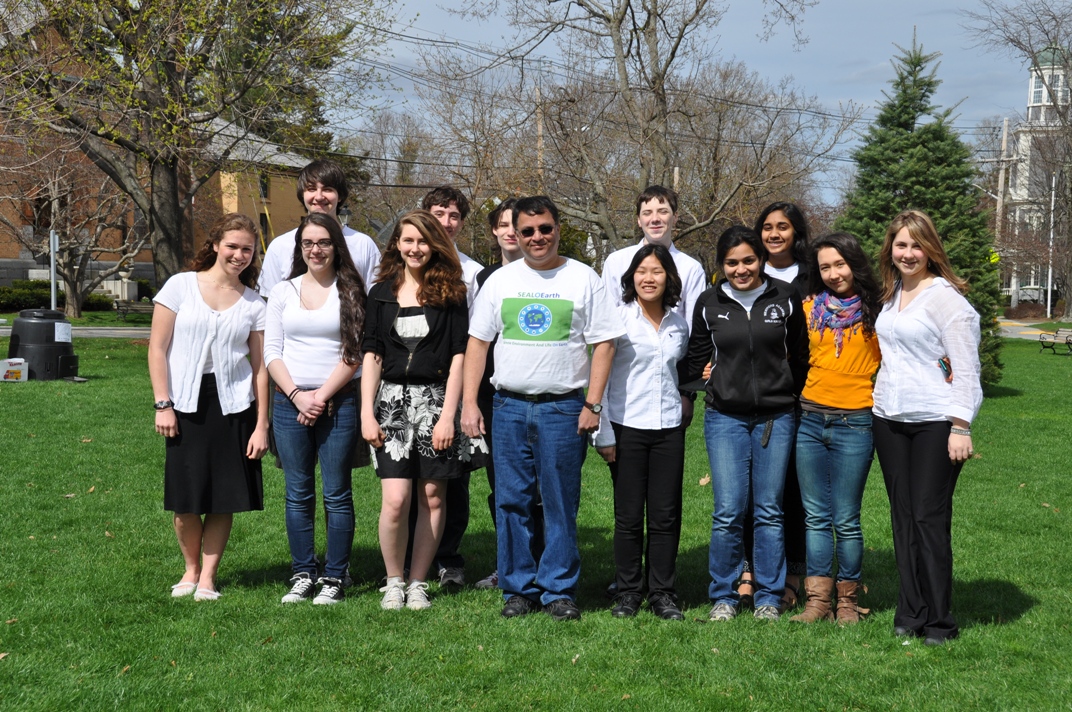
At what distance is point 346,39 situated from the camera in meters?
18.6

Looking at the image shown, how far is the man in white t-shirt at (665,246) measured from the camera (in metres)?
5.22

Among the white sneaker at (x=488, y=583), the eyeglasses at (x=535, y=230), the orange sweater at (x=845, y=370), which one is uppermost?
the eyeglasses at (x=535, y=230)

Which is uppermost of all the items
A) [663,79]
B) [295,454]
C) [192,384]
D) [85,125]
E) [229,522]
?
[663,79]

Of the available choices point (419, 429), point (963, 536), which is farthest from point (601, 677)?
point (963, 536)

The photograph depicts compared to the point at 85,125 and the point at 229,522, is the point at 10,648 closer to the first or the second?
the point at 229,522

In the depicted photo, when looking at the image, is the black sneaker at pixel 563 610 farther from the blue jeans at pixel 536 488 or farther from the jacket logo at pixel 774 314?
the jacket logo at pixel 774 314

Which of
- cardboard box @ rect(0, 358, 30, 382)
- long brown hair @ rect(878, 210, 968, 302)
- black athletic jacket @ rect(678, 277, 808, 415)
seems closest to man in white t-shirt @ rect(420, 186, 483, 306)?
black athletic jacket @ rect(678, 277, 808, 415)

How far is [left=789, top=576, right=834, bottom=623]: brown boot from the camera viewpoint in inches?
196

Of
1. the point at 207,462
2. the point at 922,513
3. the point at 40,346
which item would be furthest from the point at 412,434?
the point at 40,346

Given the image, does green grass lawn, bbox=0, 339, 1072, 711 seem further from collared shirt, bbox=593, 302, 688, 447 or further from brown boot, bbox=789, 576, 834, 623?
collared shirt, bbox=593, 302, 688, 447

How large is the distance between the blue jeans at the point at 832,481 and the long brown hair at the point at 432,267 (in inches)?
76.0

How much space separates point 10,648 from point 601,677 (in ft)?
8.90

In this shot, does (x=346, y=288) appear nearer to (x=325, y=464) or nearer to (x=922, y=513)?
(x=325, y=464)

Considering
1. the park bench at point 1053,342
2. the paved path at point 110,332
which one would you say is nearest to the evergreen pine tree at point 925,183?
the park bench at point 1053,342
